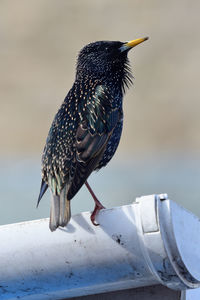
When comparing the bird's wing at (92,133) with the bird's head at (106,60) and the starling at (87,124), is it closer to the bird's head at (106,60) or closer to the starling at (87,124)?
the starling at (87,124)

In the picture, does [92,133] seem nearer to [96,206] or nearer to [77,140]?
[77,140]

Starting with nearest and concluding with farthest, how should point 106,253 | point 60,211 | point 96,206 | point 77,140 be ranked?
point 106,253 < point 60,211 < point 96,206 < point 77,140

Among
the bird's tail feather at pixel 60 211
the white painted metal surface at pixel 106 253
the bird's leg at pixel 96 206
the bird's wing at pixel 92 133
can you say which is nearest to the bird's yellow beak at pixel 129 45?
the bird's wing at pixel 92 133

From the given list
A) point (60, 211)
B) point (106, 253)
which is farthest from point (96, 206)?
point (106, 253)

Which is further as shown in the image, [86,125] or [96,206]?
[86,125]

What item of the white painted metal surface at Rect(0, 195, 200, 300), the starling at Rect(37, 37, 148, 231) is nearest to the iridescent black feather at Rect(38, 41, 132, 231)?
the starling at Rect(37, 37, 148, 231)

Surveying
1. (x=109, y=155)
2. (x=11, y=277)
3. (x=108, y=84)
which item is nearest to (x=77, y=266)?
(x=11, y=277)
